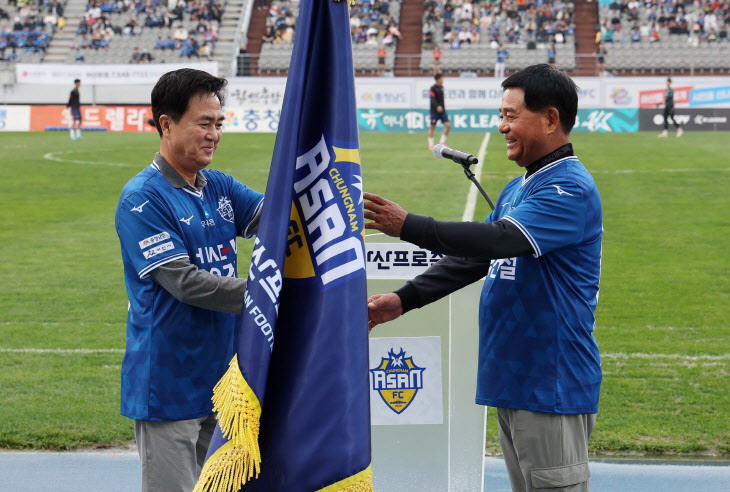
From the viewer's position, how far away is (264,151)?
2492 cm

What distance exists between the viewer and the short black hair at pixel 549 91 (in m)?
3.23

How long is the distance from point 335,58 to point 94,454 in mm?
4117

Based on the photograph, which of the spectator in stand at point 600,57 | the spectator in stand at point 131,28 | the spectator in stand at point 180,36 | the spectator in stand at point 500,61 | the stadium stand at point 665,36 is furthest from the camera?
the spectator in stand at point 131,28

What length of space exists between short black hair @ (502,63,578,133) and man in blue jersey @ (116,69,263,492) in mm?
1102

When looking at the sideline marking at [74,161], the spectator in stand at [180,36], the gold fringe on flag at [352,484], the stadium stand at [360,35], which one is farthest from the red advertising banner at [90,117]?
the gold fringe on flag at [352,484]

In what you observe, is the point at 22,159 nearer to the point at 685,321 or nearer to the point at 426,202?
the point at 426,202

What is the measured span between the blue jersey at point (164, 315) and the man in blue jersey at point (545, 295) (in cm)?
82

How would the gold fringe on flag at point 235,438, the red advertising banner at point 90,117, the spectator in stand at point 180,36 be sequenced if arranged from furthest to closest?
the spectator in stand at point 180,36, the red advertising banner at point 90,117, the gold fringe on flag at point 235,438

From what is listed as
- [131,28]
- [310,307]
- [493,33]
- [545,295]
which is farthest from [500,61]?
[310,307]

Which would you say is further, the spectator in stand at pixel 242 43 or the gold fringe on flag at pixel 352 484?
the spectator in stand at pixel 242 43

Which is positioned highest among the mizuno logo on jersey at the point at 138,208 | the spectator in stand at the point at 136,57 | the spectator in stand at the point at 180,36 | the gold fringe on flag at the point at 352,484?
the spectator in stand at the point at 180,36

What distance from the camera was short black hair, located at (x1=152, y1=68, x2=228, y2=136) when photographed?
10.6 ft

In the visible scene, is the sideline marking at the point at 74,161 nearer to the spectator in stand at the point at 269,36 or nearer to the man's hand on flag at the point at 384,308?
the spectator in stand at the point at 269,36

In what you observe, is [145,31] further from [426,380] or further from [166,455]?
[166,455]
